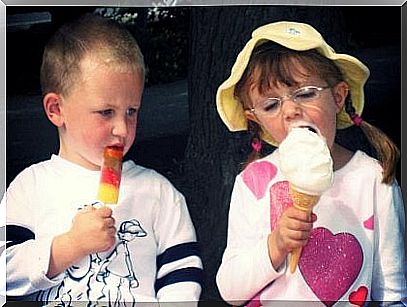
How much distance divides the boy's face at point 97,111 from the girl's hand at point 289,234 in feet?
1.43

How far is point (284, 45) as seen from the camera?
230 centimetres

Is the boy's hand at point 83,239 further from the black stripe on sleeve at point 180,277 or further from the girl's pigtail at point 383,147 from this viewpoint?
the girl's pigtail at point 383,147

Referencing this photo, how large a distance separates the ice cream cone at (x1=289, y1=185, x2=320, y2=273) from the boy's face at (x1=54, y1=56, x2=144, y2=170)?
16.9 inches

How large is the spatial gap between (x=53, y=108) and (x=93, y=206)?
0.27 metres

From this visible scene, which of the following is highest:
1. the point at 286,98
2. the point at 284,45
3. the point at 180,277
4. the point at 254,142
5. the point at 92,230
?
the point at 284,45

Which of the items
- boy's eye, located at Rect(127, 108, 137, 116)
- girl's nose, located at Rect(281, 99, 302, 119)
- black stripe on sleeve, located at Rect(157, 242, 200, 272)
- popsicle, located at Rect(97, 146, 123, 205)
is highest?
girl's nose, located at Rect(281, 99, 302, 119)

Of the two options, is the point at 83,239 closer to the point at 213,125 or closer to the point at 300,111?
the point at 213,125

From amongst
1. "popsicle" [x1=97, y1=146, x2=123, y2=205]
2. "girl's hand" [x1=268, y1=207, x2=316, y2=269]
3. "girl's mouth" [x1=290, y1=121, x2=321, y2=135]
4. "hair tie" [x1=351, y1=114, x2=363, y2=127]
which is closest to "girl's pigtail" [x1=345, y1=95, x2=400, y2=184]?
A: "hair tie" [x1=351, y1=114, x2=363, y2=127]

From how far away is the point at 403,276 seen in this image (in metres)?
2.36

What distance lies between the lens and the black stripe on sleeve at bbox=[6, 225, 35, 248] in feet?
7.61

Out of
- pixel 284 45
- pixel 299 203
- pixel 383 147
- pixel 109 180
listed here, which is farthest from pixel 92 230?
pixel 383 147

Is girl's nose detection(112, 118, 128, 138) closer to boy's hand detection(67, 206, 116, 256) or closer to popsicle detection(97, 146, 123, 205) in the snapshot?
popsicle detection(97, 146, 123, 205)

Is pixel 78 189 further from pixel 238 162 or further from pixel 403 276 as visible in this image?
pixel 403 276

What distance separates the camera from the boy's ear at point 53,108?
7.55 feet
